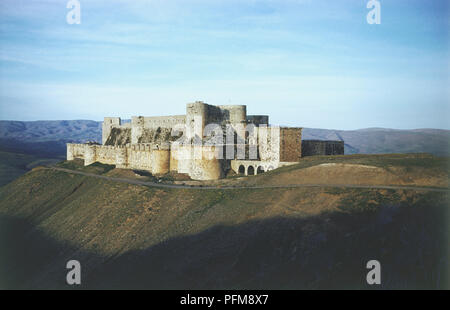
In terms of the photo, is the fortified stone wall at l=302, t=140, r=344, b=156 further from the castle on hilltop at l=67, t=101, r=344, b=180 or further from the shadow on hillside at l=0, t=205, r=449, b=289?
the shadow on hillside at l=0, t=205, r=449, b=289

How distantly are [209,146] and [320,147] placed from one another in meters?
17.5

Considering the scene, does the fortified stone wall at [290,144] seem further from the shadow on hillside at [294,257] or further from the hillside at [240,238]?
the shadow on hillside at [294,257]

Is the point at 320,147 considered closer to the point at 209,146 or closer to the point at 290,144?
the point at 290,144

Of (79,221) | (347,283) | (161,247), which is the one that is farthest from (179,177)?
(347,283)

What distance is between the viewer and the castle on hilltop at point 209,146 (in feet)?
176

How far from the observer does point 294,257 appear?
29641mm

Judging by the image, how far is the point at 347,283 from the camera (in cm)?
2652

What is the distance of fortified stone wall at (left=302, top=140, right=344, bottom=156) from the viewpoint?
59.4 m

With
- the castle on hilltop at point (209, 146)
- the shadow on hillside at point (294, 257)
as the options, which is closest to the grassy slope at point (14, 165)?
the castle on hilltop at point (209, 146)

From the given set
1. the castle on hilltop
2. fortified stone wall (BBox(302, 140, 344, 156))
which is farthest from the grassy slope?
fortified stone wall (BBox(302, 140, 344, 156))

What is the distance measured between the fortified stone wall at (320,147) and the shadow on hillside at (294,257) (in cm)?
2669

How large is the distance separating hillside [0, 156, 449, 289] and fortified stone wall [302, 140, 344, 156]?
1291cm

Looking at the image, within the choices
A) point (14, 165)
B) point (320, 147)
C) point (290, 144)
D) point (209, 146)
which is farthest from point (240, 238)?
point (14, 165)
